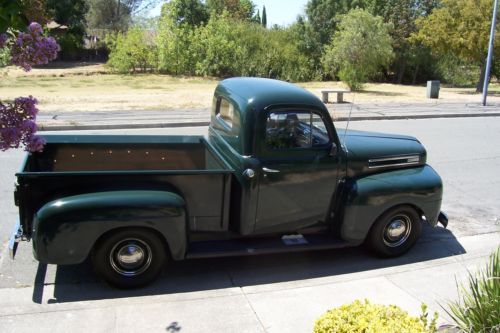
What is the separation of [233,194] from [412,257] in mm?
2222

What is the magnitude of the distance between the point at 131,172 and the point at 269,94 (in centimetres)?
156

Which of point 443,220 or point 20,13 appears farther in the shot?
point 443,220

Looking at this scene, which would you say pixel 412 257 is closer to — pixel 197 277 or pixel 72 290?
pixel 197 277

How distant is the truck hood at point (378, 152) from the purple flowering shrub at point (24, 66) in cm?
349

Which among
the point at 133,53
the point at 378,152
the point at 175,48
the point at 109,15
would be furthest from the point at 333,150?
the point at 109,15

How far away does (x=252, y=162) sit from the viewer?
486cm

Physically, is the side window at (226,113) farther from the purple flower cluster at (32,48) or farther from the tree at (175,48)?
the tree at (175,48)

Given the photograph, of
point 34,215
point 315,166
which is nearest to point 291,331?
point 315,166

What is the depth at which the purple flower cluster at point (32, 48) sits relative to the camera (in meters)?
2.36

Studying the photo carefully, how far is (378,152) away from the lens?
556cm

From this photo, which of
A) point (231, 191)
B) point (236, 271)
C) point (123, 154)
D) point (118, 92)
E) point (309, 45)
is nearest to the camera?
point (231, 191)

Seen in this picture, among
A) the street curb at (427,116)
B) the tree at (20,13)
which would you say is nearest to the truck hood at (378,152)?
the tree at (20,13)

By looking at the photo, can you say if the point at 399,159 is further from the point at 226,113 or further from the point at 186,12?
the point at 186,12

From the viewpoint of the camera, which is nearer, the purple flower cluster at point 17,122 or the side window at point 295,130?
the purple flower cluster at point 17,122
